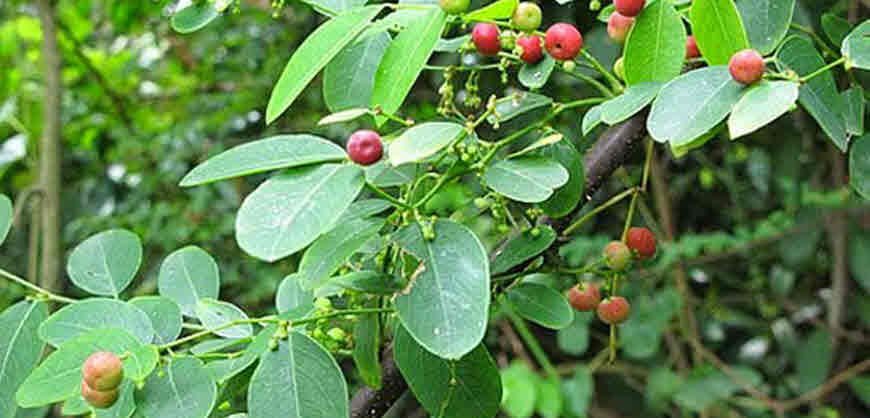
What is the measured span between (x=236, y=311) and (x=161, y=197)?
1242 millimetres

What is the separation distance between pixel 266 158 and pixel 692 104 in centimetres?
21

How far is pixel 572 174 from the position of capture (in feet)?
1.87

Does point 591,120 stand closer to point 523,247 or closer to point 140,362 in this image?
point 523,247

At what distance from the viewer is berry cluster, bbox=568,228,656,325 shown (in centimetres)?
63

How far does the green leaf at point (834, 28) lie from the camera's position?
26.2 inches

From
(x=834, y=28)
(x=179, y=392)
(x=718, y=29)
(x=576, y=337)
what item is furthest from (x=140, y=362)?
(x=576, y=337)

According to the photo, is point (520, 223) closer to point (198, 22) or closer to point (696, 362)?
point (198, 22)

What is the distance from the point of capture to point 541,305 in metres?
0.62

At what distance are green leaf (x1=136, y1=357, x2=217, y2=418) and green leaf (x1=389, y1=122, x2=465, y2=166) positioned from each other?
15cm

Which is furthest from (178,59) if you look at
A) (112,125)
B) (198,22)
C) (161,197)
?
(198,22)

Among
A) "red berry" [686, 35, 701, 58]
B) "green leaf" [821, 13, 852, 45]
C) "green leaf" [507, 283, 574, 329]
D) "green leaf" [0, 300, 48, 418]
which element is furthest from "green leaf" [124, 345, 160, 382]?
"green leaf" [821, 13, 852, 45]

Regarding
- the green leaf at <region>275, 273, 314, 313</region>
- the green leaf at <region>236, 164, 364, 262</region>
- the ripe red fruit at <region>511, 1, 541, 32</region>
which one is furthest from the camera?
the green leaf at <region>275, 273, 314, 313</region>

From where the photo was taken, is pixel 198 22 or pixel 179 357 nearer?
pixel 179 357

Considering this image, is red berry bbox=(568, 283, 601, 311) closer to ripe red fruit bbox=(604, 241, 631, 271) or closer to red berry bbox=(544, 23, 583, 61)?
ripe red fruit bbox=(604, 241, 631, 271)
